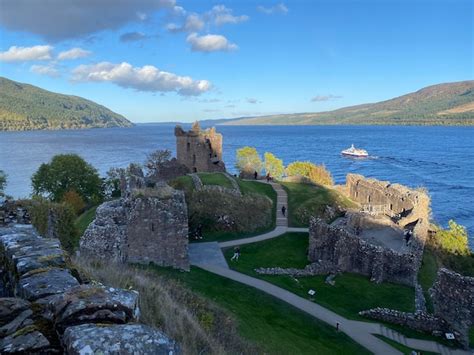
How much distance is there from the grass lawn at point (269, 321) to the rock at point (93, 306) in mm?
11408

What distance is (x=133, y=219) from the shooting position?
23.8 meters

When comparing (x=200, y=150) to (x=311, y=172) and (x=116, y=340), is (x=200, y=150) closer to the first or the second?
(x=311, y=172)

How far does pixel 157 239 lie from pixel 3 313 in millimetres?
19393

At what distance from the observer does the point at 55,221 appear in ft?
57.7

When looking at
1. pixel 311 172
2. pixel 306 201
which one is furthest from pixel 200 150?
pixel 306 201

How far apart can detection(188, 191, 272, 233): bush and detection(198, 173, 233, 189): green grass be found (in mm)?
3118

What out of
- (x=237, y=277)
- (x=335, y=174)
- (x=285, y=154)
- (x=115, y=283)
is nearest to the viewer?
(x=115, y=283)

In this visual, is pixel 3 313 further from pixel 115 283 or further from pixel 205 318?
pixel 205 318

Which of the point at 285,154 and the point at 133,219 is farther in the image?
the point at 285,154

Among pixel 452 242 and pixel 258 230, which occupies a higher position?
pixel 258 230

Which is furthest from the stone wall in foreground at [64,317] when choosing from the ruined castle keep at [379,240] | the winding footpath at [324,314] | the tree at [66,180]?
the tree at [66,180]

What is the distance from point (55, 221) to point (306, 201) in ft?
103

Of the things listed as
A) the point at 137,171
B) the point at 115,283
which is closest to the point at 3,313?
the point at 115,283

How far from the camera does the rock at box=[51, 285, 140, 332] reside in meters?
4.61
